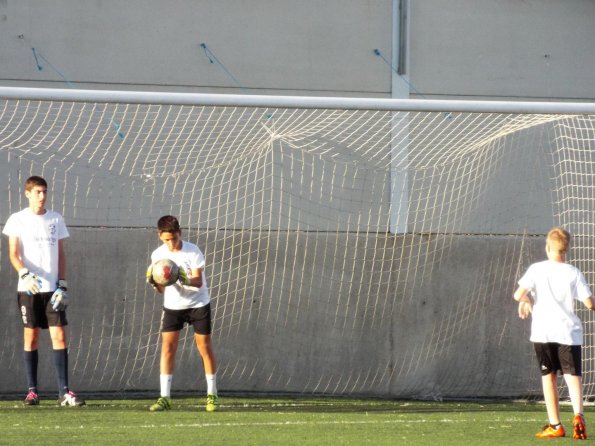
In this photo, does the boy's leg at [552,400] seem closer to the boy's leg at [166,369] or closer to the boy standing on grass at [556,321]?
the boy standing on grass at [556,321]

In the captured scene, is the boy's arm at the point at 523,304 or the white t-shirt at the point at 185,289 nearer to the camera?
the boy's arm at the point at 523,304

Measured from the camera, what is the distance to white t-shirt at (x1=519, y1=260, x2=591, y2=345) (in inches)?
299

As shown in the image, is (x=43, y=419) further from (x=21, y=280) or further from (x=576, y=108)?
(x=576, y=108)

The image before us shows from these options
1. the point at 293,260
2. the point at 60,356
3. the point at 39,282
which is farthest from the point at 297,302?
the point at 39,282

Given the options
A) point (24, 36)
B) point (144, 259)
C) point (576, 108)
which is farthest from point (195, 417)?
point (24, 36)

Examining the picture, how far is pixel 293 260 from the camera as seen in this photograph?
1120cm

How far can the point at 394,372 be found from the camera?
11211 mm

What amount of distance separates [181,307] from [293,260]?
2.32 metres

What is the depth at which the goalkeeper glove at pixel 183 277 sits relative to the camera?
29.2 feet

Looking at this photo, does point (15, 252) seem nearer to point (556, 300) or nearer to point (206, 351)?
point (206, 351)

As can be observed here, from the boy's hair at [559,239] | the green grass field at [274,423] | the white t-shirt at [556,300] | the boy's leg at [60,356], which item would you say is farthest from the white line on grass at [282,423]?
the boy's hair at [559,239]

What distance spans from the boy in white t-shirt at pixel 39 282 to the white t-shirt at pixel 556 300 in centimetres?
392

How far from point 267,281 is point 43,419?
3.53m

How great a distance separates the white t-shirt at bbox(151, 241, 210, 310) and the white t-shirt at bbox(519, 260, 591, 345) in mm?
2831
